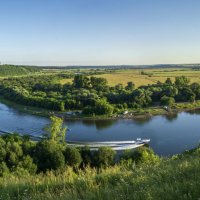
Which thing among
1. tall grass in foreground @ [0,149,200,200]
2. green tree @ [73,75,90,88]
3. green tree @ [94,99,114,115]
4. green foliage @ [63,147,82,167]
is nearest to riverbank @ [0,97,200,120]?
green tree @ [94,99,114,115]

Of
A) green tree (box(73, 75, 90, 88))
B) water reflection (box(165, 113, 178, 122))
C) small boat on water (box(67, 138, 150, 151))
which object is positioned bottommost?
small boat on water (box(67, 138, 150, 151))

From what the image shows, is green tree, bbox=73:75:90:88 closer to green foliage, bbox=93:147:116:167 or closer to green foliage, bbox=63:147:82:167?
green foliage, bbox=93:147:116:167

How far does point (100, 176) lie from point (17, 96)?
187ft

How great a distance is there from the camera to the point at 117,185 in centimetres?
395

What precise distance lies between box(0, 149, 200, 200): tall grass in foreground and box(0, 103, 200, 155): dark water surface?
22359 mm

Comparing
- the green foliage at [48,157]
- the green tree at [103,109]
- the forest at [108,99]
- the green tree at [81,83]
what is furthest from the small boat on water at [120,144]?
the green tree at [81,83]

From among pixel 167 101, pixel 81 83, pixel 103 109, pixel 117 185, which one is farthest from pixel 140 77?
pixel 117 185

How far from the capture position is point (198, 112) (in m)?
47.0

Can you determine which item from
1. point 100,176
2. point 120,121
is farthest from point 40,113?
point 100,176

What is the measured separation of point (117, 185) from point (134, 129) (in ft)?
106

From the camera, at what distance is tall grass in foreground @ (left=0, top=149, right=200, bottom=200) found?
10.3ft

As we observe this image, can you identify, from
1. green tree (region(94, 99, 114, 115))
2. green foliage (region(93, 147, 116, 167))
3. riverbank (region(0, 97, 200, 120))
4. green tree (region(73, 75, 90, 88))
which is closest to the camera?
green foliage (region(93, 147, 116, 167))

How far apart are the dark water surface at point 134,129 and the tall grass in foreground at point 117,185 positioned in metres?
22.4

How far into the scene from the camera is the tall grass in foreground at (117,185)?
3.14 meters
